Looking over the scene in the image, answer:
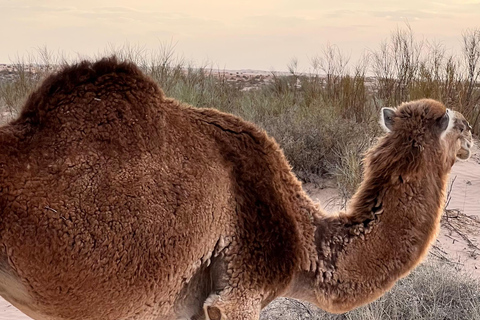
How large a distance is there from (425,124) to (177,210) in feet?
6.02

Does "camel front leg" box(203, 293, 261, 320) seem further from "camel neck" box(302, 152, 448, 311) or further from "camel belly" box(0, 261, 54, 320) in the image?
"camel belly" box(0, 261, 54, 320)

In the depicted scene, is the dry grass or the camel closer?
the camel

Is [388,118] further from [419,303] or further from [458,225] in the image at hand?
[458,225]

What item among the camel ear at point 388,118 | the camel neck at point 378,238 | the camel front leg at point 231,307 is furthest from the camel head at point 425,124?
the camel front leg at point 231,307

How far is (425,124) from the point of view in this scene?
14.9 feet

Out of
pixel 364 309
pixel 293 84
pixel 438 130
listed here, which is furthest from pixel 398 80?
pixel 438 130

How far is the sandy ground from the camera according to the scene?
8.84 metres

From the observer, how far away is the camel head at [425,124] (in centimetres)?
450

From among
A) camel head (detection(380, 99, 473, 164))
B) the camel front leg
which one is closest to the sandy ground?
camel head (detection(380, 99, 473, 164))

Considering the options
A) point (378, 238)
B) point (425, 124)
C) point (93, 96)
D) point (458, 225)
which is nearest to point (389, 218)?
point (378, 238)

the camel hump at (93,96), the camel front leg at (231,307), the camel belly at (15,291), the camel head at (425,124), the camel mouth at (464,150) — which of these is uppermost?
the camel hump at (93,96)

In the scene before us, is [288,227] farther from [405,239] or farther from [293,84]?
[293,84]

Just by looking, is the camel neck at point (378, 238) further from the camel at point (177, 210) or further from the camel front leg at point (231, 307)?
the camel front leg at point (231, 307)

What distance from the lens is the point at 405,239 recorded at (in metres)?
4.40
